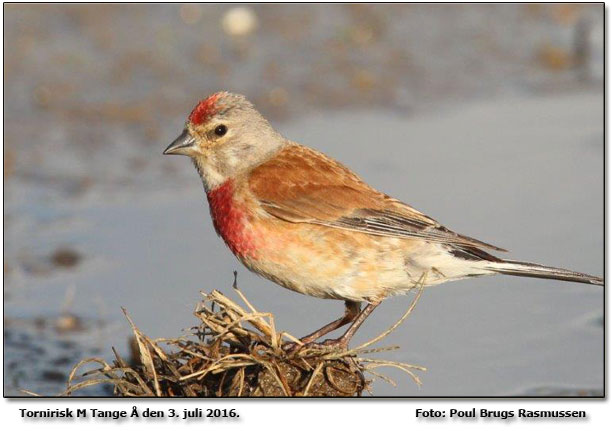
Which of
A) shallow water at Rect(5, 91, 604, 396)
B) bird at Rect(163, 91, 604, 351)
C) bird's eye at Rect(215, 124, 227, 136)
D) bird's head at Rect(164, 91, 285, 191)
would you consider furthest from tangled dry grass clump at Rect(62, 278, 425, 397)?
shallow water at Rect(5, 91, 604, 396)

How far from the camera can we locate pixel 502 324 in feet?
24.1

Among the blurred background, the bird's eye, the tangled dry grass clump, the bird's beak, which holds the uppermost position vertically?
the blurred background

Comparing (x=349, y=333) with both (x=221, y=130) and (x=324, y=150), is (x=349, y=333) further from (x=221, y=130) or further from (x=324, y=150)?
(x=324, y=150)

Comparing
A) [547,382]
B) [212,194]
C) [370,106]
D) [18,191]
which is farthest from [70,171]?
[547,382]

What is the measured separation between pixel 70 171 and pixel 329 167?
4.18 m

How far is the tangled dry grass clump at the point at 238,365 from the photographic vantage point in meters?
5.05

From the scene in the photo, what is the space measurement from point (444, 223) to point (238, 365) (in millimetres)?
3745

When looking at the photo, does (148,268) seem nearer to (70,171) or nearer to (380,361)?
(70,171)

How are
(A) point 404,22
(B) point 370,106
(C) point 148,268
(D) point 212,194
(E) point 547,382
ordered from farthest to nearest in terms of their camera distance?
(A) point 404,22
(B) point 370,106
(C) point 148,268
(E) point 547,382
(D) point 212,194

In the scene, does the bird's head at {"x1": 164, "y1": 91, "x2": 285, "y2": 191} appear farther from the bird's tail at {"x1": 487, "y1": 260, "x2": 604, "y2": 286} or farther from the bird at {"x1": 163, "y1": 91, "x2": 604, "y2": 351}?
the bird's tail at {"x1": 487, "y1": 260, "x2": 604, "y2": 286}

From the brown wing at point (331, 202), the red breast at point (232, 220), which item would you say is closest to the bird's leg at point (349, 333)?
the brown wing at point (331, 202)

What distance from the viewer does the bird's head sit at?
19.2 feet

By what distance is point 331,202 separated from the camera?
5.73m

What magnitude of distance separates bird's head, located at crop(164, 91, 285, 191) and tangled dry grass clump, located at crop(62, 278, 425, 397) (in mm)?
877
